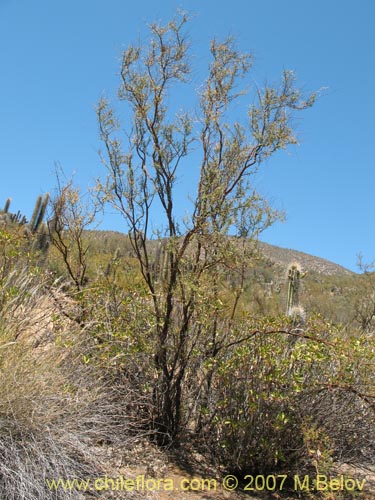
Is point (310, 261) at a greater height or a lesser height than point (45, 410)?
greater

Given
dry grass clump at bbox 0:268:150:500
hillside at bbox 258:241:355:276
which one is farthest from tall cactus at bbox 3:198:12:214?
hillside at bbox 258:241:355:276

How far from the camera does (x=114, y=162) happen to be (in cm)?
555

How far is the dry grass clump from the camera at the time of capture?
11.5 feet

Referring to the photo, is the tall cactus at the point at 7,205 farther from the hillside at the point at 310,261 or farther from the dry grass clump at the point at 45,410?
the hillside at the point at 310,261

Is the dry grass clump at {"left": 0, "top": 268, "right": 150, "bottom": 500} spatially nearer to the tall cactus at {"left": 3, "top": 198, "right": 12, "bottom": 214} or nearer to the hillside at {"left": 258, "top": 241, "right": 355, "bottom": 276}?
the tall cactus at {"left": 3, "top": 198, "right": 12, "bottom": 214}

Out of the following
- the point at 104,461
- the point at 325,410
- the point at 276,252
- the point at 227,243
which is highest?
the point at 276,252

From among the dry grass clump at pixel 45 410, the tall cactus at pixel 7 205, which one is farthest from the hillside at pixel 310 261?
the dry grass clump at pixel 45 410

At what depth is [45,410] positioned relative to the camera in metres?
3.80

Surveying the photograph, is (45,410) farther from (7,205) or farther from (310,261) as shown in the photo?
(310,261)

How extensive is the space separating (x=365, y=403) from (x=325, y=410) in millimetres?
452

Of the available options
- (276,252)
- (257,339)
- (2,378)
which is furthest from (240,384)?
(276,252)

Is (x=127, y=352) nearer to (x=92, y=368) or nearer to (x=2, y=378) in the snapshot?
(x=92, y=368)

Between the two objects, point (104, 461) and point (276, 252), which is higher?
point (276, 252)

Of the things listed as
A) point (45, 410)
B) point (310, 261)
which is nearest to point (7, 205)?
point (45, 410)
